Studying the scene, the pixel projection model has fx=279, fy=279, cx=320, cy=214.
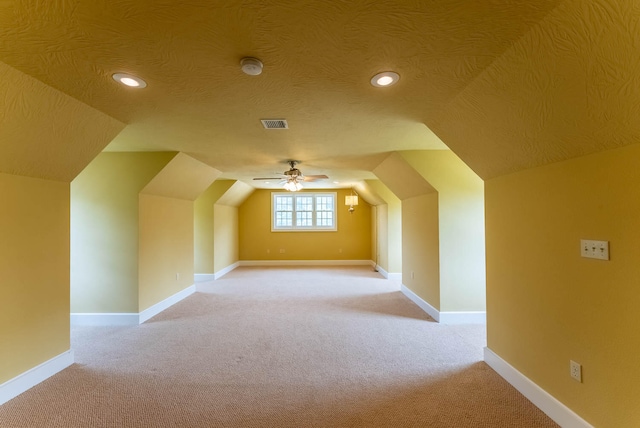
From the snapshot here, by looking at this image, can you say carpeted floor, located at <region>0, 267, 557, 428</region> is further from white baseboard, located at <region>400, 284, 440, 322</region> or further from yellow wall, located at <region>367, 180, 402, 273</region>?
yellow wall, located at <region>367, 180, 402, 273</region>

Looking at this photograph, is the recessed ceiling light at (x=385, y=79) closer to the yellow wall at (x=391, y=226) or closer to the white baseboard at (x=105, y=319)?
the white baseboard at (x=105, y=319)

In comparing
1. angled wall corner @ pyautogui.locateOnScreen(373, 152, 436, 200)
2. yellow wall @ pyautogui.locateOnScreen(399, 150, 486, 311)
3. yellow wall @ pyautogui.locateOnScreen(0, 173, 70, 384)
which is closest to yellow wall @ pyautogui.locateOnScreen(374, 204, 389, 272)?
angled wall corner @ pyautogui.locateOnScreen(373, 152, 436, 200)

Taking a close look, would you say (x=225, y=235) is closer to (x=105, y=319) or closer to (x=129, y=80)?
(x=105, y=319)

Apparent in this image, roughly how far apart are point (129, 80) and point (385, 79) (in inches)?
70.2

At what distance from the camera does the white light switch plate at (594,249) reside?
1662 millimetres

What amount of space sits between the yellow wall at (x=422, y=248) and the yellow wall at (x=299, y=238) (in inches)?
153

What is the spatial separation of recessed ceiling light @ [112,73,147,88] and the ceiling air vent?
1038 millimetres

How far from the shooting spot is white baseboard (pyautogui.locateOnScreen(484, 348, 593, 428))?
1871 millimetres

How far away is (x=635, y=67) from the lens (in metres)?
1.23

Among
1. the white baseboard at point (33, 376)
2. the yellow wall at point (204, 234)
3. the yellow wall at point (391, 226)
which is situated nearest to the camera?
the white baseboard at point (33, 376)

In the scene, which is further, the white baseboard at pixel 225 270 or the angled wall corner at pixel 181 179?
the white baseboard at pixel 225 270

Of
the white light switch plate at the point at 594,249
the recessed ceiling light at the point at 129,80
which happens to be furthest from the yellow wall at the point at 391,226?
the recessed ceiling light at the point at 129,80

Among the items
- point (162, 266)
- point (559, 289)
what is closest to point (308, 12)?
point (559, 289)

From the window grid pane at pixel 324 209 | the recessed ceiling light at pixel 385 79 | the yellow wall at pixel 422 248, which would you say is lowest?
the yellow wall at pixel 422 248
